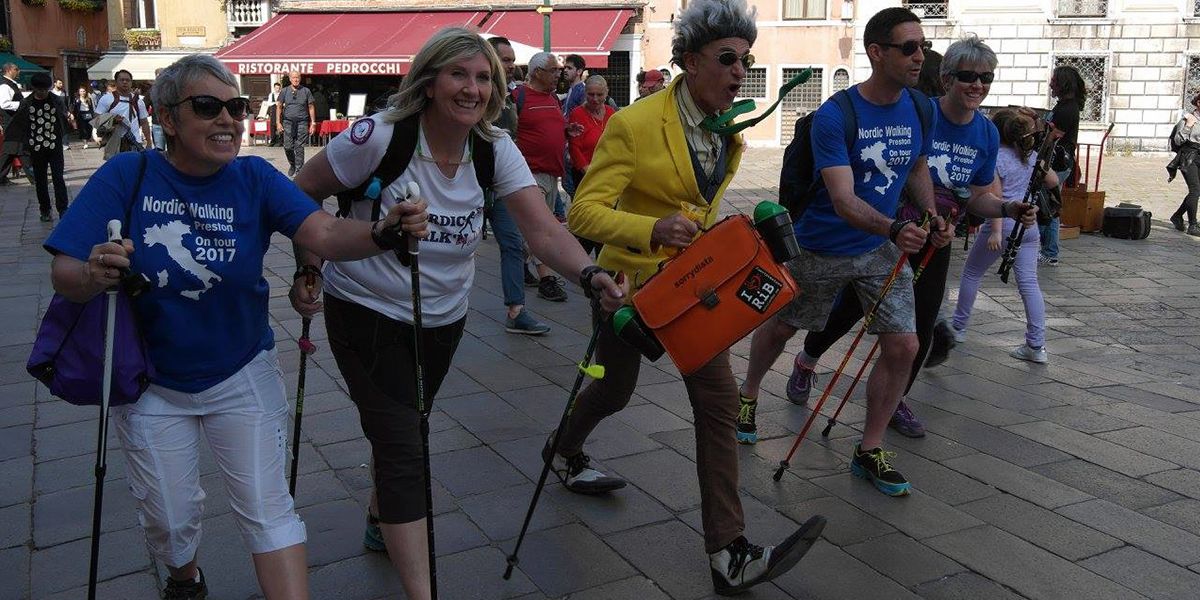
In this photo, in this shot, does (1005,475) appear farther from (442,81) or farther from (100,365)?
(100,365)

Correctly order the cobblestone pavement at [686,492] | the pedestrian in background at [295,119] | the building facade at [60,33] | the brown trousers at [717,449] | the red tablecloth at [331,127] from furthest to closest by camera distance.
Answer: the building facade at [60,33], the red tablecloth at [331,127], the pedestrian in background at [295,119], the cobblestone pavement at [686,492], the brown trousers at [717,449]

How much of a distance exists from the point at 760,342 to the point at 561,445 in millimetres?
1285

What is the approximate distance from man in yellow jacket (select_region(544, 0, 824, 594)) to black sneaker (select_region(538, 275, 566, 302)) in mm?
4569

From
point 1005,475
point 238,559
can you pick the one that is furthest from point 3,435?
point 1005,475

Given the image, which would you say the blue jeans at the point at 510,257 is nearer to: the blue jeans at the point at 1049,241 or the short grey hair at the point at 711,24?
the short grey hair at the point at 711,24

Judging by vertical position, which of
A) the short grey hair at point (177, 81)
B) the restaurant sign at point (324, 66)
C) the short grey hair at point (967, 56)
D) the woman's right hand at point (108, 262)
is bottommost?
the woman's right hand at point (108, 262)

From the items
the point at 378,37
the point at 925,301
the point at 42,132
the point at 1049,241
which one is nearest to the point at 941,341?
the point at 925,301

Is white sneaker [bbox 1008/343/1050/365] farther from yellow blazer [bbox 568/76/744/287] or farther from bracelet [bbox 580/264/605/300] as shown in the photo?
bracelet [bbox 580/264/605/300]

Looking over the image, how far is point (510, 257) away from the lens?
24.8 ft

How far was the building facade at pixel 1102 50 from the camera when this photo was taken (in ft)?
88.0

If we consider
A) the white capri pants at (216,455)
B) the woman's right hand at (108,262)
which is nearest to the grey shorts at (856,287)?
the white capri pants at (216,455)

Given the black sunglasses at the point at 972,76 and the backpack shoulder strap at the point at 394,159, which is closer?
the backpack shoulder strap at the point at 394,159

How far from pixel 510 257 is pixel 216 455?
4.63m

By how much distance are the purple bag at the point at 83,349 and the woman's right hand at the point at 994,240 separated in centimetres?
536
